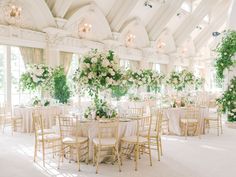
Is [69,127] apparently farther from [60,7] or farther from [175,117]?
[60,7]

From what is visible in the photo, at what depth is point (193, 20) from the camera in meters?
17.4

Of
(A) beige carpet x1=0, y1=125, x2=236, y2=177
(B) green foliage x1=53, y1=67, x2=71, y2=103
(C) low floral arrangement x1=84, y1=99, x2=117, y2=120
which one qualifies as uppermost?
(B) green foliage x1=53, y1=67, x2=71, y2=103

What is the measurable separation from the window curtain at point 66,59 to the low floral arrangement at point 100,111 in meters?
6.25

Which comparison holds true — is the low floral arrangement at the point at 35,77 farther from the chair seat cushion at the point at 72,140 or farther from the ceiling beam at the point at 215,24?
the ceiling beam at the point at 215,24

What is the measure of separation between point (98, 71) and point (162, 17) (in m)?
11.0

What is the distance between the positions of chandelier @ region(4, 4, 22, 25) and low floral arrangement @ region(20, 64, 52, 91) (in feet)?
6.87

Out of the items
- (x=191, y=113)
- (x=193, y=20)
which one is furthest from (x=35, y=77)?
(x=193, y=20)

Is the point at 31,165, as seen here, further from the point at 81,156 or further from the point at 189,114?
the point at 189,114

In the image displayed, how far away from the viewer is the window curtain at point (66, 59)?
11861 mm

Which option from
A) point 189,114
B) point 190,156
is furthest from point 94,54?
point 189,114

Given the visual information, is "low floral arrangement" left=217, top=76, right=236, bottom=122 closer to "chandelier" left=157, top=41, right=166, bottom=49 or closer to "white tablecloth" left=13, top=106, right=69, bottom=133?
"white tablecloth" left=13, top=106, right=69, bottom=133

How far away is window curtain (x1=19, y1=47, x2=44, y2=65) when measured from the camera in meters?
10.5

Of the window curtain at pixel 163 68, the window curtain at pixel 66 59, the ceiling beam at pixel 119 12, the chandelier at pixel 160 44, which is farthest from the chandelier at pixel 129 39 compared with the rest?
the window curtain at pixel 66 59

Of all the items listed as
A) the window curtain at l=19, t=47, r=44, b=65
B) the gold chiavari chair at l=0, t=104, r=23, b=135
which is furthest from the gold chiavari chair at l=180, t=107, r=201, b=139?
the window curtain at l=19, t=47, r=44, b=65
